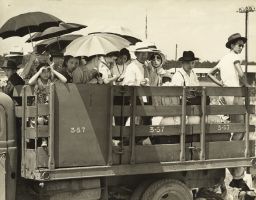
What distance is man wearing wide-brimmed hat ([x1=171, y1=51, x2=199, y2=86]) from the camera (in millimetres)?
7434

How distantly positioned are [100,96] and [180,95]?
117 centimetres

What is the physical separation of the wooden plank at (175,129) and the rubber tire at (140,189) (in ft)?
2.36

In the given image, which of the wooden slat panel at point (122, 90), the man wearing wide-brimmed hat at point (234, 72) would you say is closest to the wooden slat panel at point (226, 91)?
the man wearing wide-brimmed hat at point (234, 72)

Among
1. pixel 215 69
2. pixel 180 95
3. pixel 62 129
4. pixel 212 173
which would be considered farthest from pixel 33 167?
pixel 215 69

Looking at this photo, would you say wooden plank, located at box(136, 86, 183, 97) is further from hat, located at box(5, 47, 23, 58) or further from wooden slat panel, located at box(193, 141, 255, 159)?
hat, located at box(5, 47, 23, 58)

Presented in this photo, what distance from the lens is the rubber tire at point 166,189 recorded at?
6789 millimetres

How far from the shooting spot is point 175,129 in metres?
6.74

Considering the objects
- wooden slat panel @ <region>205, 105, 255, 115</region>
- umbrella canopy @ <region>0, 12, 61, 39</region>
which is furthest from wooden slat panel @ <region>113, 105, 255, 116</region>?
umbrella canopy @ <region>0, 12, 61, 39</region>

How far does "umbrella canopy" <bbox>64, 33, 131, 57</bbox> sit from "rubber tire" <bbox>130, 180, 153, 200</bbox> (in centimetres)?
179

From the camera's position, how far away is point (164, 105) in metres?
6.66

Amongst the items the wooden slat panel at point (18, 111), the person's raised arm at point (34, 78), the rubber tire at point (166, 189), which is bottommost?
the rubber tire at point (166, 189)

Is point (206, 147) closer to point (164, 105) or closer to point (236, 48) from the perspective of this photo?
point (164, 105)

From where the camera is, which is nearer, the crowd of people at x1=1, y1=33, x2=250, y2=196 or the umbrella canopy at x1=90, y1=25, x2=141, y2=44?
the crowd of people at x1=1, y1=33, x2=250, y2=196

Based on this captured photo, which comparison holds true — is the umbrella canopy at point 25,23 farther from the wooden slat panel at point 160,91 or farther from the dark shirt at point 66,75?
the wooden slat panel at point 160,91
